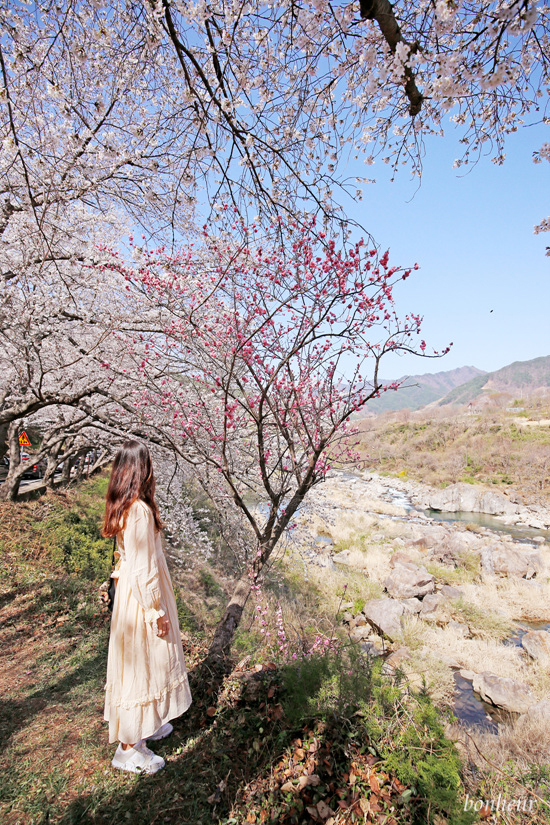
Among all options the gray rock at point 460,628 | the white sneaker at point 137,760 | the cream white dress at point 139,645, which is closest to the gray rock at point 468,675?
the gray rock at point 460,628

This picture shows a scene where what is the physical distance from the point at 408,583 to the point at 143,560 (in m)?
10.4

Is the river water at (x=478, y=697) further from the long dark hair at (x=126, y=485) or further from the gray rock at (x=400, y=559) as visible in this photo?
the long dark hair at (x=126, y=485)

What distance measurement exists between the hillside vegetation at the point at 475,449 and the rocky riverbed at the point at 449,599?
27.8 feet

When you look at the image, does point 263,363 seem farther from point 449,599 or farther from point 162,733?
point 449,599

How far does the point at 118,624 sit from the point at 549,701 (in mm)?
7181

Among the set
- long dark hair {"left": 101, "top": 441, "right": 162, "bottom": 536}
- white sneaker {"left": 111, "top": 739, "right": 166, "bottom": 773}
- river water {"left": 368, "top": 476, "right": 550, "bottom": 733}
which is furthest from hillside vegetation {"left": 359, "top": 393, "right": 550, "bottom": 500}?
long dark hair {"left": 101, "top": 441, "right": 162, "bottom": 536}

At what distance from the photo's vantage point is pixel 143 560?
213 centimetres

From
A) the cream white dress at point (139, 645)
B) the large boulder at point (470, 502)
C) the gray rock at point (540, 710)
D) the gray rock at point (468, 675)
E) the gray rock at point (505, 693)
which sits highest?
the cream white dress at point (139, 645)

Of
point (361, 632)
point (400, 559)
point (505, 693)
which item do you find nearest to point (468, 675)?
point (505, 693)

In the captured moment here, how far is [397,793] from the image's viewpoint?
2006mm

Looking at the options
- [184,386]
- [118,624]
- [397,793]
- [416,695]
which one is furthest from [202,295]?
[397,793]

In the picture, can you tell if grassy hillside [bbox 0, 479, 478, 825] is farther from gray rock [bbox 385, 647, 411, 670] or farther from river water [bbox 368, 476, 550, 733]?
gray rock [bbox 385, 647, 411, 670]

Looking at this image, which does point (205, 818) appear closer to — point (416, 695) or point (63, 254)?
point (416, 695)

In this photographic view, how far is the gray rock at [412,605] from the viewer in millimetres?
9562
